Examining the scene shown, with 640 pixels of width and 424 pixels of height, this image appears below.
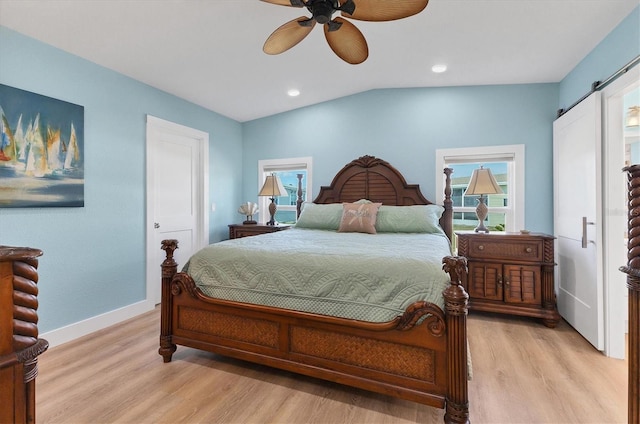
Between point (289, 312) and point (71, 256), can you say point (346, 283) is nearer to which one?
point (289, 312)

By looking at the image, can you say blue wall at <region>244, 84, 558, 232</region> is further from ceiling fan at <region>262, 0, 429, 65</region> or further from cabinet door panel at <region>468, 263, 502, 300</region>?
ceiling fan at <region>262, 0, 429, 65</region>

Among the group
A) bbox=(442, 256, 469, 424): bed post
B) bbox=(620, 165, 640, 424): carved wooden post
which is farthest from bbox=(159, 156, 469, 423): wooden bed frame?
bbox=(620, 165, 640, 424): carved wooden post

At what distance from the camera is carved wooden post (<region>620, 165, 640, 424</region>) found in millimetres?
1085

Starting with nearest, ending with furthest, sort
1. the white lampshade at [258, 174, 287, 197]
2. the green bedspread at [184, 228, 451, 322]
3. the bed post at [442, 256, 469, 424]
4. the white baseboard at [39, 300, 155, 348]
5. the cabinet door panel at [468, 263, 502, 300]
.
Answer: the bed post at [442, 256, 469, 424], the green bedspread at [184, 228, 451, 322], the white baseboard at [39, 300, 155, 348], the cabinet door panel at [468, 263, 502, 300], the white lampshade at [258, 174, 287, 197]

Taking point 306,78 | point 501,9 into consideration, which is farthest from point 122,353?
point 501,9

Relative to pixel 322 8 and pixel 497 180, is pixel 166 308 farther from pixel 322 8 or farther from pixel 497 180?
pixel 497 180

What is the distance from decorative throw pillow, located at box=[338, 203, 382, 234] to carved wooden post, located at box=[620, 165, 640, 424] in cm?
214

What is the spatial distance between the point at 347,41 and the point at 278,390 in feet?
7.67

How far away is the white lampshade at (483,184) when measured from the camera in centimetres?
324

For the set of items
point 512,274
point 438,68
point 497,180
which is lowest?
point 512,274

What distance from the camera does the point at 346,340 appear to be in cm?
176

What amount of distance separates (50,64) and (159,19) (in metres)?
1.05

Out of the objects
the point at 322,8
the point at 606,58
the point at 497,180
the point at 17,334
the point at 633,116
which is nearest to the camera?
the point at 17,334

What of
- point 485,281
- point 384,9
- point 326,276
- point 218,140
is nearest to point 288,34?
point 384,9
